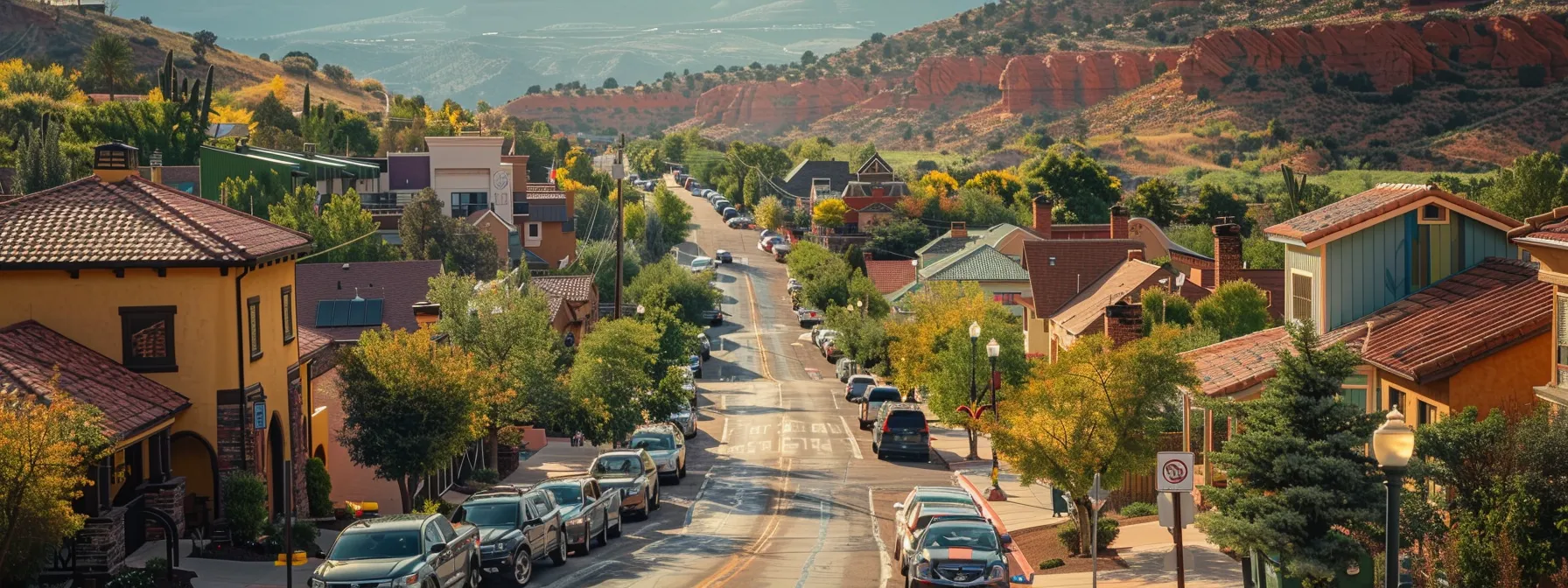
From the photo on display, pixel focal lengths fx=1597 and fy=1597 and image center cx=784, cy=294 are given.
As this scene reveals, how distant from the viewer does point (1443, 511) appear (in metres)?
22.4

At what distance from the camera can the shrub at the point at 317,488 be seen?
105 feet

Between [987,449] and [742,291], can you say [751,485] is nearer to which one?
[987,449]

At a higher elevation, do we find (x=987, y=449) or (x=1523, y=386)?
(x=1523, y=386)

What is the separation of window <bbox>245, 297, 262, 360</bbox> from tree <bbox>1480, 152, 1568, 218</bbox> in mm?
48603

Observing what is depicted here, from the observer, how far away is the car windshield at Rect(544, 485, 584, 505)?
30625 mm

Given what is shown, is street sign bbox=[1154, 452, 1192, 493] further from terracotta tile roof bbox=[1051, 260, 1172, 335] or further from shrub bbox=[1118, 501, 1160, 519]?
terracotta tile roof bbox=[1051, 260, 1172, 335]

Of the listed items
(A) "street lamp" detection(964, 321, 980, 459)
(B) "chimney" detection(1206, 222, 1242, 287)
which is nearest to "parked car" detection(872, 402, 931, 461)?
(A) "street lamp" detection(964, 321, 980, 459)

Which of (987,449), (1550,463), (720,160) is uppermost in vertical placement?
(720,160)

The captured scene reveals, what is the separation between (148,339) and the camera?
27.8m

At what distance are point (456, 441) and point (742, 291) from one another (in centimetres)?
8517

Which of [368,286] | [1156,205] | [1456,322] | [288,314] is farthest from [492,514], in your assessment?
[1156,205]

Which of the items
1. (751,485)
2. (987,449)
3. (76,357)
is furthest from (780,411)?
(76,357)

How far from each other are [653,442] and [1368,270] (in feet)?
67.4

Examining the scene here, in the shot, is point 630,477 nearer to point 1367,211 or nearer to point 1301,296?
point 1301,296
